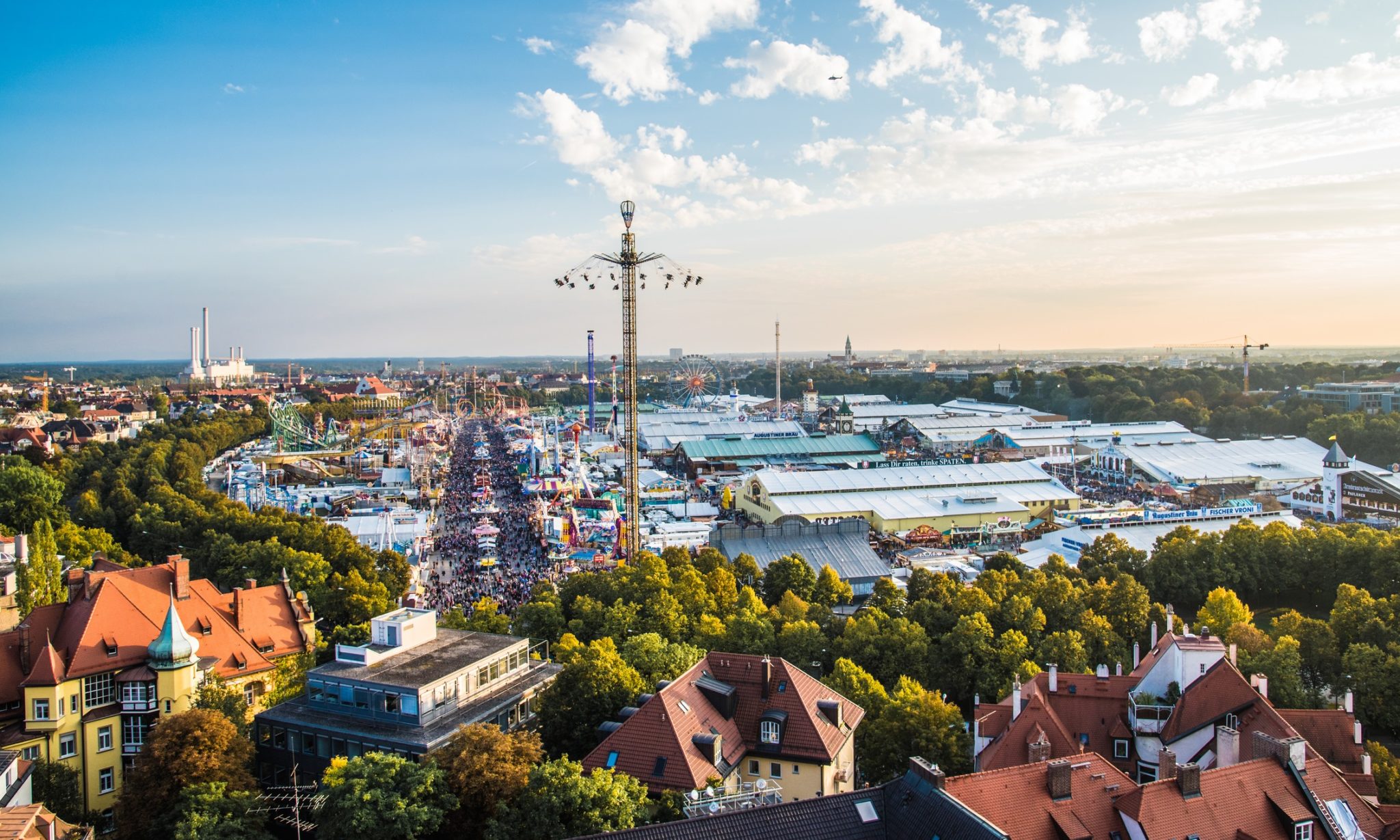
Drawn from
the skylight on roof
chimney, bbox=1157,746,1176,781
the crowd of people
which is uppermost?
the skylight on roof

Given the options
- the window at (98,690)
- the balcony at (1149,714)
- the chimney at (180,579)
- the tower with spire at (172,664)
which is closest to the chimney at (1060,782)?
the balcony at (1149,714)

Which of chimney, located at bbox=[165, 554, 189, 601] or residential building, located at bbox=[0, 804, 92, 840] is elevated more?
chimney, located at bbox=[165, 554, 189, 601]

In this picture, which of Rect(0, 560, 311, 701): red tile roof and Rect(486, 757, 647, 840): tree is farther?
Rect(0, 560, 311, 701): red tile roof

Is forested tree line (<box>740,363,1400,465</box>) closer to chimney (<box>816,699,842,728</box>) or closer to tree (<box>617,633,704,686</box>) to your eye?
tree (<box>617,633,704,686</box>)

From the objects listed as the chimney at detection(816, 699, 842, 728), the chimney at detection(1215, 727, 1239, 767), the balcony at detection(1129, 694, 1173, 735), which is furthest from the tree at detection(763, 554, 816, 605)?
the chimney at detection(1215, 727, 1239, 767)

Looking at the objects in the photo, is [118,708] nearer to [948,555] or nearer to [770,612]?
→ [770,612]

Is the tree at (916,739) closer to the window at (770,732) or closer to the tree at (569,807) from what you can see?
the window at (770,732)

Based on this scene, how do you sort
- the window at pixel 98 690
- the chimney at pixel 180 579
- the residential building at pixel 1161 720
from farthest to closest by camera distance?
1. the chimney at pixel 180 579
2. the window at pixel 98 690
3. the residential building at pixel 1161 720
